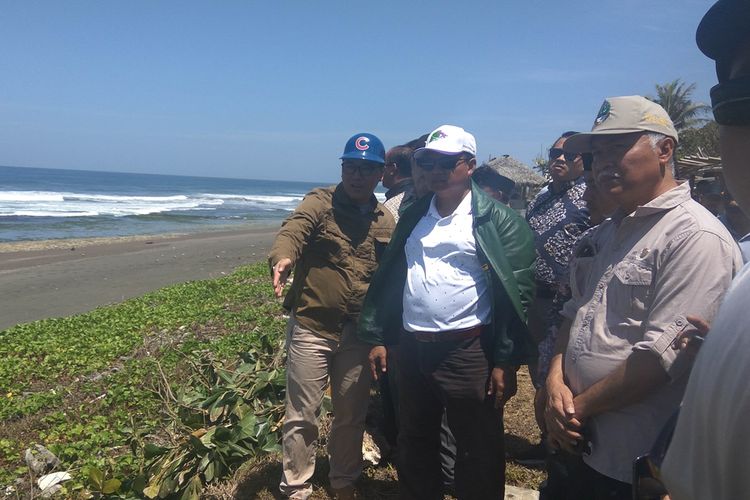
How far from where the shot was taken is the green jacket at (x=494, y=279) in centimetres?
282

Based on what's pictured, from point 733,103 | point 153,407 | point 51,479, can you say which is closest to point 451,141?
point 733,103

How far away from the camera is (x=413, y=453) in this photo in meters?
3.06

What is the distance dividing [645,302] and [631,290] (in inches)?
2.4

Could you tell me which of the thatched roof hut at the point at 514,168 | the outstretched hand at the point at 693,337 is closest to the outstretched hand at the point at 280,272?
the outstretched hand at the point at 693,337

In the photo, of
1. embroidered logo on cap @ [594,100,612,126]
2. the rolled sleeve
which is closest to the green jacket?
embroidered logo on cap @ [594,100,612,126]

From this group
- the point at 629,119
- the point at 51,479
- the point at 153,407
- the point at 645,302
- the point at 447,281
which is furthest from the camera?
the point at 153,407

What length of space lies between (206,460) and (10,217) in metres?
30.2

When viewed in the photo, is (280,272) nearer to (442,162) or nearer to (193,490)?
(442,162)

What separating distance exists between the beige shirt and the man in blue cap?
5.37ft

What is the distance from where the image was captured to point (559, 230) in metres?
3.60

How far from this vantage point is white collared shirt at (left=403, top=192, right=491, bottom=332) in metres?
2.89

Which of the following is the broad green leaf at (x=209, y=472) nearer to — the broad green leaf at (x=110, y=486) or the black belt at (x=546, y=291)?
the broad green leaf at (x=110, y=486)

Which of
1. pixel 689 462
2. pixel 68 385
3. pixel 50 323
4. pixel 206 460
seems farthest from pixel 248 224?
pixel 689 462

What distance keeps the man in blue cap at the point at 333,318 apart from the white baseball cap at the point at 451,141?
59 cm
